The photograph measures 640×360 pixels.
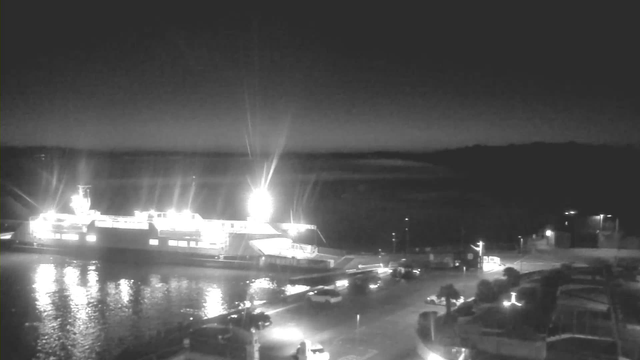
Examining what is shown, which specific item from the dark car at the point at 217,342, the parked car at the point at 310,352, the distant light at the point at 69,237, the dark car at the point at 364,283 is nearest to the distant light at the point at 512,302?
the dark car at the point at 364,283

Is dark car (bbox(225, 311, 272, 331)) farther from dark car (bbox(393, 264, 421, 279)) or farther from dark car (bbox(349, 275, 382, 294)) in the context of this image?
dark car (bbox(393, 264, 421, 279))

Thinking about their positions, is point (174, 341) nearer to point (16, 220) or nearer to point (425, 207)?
point (16, 220)

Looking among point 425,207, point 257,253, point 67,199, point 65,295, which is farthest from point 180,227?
point 425,207

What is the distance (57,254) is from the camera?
34.9ft

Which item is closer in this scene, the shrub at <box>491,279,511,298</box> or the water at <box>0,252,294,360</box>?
the water at <box>0,252,294,360</box>

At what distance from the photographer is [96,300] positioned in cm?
674

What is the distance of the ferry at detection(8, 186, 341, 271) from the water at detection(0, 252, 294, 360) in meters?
0.43

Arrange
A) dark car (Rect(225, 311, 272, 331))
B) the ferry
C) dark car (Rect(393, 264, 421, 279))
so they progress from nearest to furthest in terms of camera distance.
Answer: dark car (Rect(225, 311, 272, 331)) → dark car (Rect(393, 264, 421, 279)) → the ferry

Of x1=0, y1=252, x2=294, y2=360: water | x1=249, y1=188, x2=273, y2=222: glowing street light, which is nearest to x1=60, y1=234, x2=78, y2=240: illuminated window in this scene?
x1=0, y1=252, x2=294, y2=360: water

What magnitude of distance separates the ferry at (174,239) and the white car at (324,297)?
3011 mm

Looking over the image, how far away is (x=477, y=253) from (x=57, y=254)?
8.07 m

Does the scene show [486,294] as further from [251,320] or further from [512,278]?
[251,320]

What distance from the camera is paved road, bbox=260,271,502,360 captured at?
3.70 metres

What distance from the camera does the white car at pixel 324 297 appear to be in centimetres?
523
